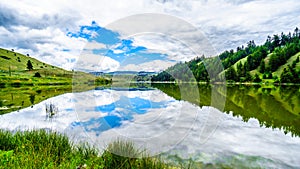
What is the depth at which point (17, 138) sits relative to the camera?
8.42 m

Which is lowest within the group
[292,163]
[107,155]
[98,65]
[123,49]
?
[292,163]

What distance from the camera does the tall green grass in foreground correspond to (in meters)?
5.71

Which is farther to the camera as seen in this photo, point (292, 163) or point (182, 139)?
point (182, 139)

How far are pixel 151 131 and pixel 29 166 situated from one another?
8267 mm

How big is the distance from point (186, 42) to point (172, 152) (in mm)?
5019

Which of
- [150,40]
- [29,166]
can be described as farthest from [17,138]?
[150,40]

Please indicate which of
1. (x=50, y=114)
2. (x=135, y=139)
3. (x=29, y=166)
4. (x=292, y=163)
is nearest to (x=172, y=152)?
(x=135, y=139)

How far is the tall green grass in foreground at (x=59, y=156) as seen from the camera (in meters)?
5.71

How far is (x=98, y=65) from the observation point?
10.2 m

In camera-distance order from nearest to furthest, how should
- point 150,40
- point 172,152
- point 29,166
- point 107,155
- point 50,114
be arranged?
point 29,166, point 107,155, point 172,152, point 150,40, point 50,114

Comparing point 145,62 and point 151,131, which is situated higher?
point 145,62

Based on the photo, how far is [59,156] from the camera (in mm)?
7332

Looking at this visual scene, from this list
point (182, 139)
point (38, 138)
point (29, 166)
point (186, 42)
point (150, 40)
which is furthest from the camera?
point (182, 139)

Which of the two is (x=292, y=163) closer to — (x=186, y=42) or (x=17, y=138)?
(x=186, y=42)
